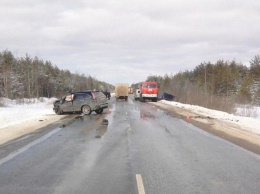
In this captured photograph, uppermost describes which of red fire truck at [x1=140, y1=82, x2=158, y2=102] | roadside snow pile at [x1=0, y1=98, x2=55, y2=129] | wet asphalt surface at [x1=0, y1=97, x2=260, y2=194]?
red fire truck at [x1=140, y1=82, x2=158, y2=102]

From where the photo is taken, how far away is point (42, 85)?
78688 mm

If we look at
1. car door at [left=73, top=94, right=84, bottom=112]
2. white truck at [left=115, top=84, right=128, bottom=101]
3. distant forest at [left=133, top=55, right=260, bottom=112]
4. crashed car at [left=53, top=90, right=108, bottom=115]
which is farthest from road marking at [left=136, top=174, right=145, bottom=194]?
white truck at [left=115, top=84, right=128, bottom=101]

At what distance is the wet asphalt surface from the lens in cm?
606

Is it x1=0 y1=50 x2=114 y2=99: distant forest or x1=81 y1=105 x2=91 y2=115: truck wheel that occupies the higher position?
x1=0 y1=50 x2=114 y2=99: distant forest

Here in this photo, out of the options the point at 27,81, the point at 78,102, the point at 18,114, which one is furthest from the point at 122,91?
the point at 18,114

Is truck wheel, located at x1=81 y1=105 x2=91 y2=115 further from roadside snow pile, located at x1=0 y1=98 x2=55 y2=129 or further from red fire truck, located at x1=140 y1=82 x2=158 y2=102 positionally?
red fire truck, located at x1=140 y1=82 x2=158 y2=102

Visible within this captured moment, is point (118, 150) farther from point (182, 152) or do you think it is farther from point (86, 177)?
point (86, 177)

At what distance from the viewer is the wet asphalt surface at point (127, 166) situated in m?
6.06

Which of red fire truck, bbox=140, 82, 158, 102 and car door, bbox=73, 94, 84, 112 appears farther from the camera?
red fire truck, bbox=140, 82, 158, 102

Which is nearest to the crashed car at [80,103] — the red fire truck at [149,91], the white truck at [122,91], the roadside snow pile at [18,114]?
the roadside snow pile at [18,114]

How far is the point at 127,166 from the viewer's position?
25.5 feet

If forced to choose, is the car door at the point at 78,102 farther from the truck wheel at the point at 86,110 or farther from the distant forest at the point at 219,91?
the distant forest at the point at 219,91

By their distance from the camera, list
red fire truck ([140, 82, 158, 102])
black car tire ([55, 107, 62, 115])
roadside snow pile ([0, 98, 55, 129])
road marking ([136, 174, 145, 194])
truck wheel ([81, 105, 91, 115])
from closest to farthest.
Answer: road marking ([136, 174, 145, 194]) → roadside snow pile ([0, 98, 55, 129]) → truck wheel ([81, 105, 91, 115]) → black car tire ([55, 107, 62, 115]) → red fire truck ([140, 82, 158, 102])

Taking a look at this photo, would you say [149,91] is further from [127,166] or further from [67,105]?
[127,166]
